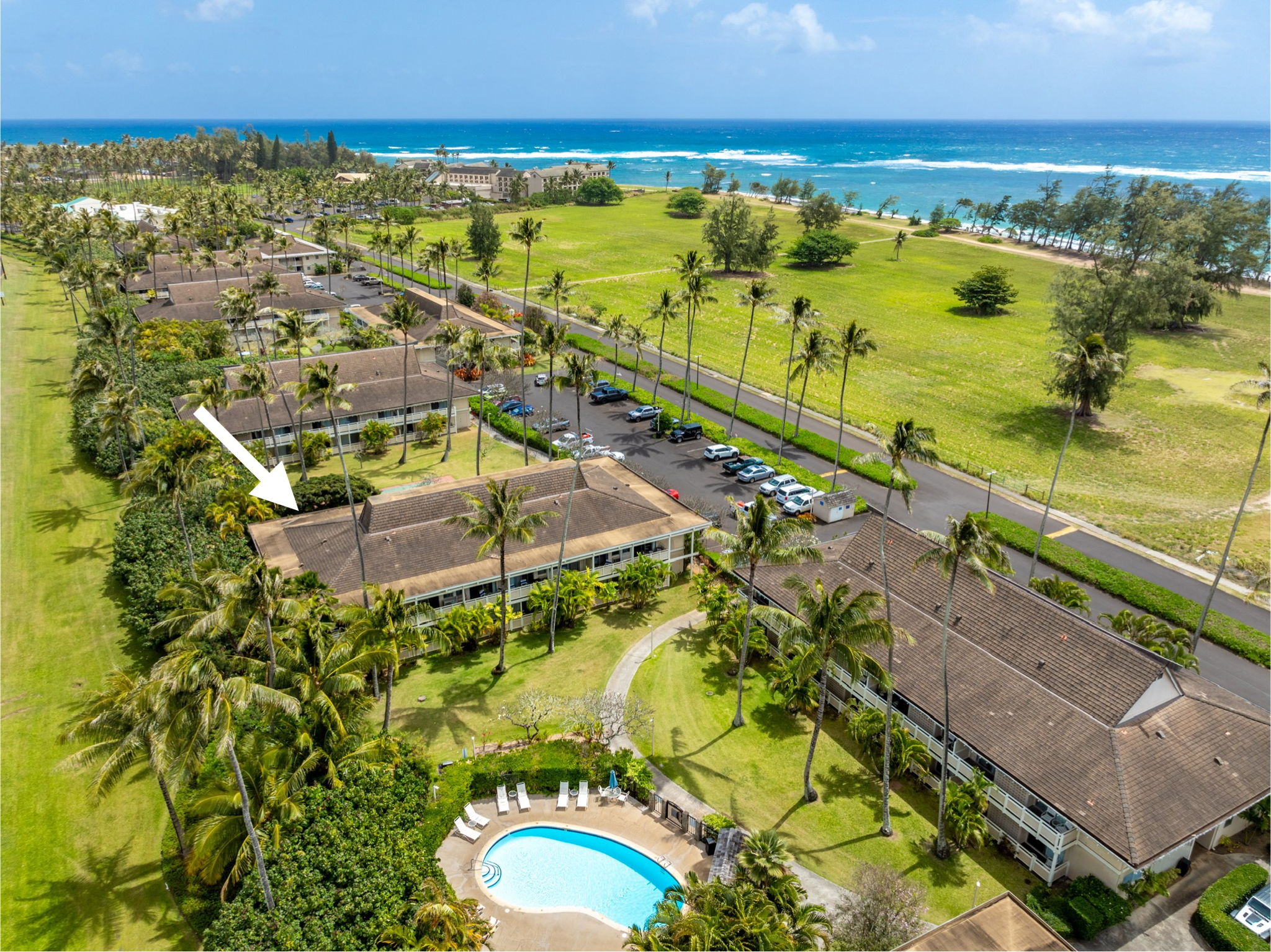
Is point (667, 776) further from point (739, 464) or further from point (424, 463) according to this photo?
point (424, 463)

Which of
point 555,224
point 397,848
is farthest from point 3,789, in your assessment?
point 555,224

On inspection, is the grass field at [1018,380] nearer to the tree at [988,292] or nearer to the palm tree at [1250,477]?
the tree at [988,292]

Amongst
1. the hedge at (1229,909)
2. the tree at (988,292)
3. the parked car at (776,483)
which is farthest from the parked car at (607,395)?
the tree at (988,292)

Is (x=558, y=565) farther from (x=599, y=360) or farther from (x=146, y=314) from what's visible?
(x=146, y=314)

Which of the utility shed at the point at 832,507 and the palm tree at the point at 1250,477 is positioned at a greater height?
the palm tree at the point at 1250,477

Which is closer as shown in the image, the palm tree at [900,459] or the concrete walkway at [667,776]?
the concrete walkway at [667,776]

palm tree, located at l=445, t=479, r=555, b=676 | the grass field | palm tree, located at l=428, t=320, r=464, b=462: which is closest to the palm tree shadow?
palm tree, located at l=445, t=479, r=555, b=676

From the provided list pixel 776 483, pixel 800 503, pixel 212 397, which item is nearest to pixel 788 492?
pixel 776 483
